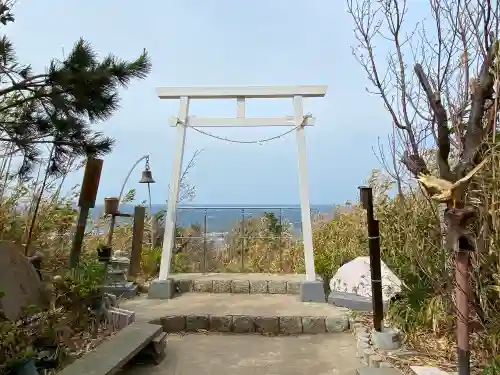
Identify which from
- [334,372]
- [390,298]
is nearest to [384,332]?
[334,372]

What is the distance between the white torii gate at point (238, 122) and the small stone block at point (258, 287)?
737 millimetres

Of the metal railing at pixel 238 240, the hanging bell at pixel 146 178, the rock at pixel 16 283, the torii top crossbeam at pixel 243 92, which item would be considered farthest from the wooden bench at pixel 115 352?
the hanging bell at pixel 146 178

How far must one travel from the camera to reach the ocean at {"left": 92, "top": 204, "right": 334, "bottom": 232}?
7035 mm

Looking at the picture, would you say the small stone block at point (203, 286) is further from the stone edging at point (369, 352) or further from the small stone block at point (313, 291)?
the stone edging at point (369, 352)

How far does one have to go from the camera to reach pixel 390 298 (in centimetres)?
436

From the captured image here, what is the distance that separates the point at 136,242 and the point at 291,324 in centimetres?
257

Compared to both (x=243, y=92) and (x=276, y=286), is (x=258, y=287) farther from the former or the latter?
(x=243, y=92)

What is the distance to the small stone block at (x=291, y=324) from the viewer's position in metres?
4.64

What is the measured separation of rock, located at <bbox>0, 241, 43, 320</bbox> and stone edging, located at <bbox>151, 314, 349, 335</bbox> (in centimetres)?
168

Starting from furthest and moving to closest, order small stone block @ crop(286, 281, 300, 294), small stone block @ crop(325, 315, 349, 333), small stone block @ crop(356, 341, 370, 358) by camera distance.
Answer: small stone block @ crop(286, 281, 300, 294), small stone block @ crop(325, 315, 349, 333), small stone block @ crop(356, 341, 370, 358)

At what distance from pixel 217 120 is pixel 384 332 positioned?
11.1 feet

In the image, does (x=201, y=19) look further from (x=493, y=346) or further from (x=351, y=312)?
(x=493, y=346)

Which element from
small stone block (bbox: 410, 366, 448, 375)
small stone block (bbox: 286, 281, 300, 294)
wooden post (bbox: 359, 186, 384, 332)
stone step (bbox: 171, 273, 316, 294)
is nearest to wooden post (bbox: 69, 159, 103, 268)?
stone step (bbox: 171, 273, 316, 294)

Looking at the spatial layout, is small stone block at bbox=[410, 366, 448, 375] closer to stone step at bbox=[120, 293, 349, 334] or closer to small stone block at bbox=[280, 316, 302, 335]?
stone step at bbox=[120, 293, 349, 334]
